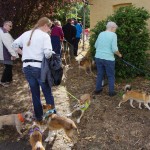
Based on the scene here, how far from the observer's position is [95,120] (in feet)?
23.0

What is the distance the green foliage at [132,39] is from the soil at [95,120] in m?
0.45

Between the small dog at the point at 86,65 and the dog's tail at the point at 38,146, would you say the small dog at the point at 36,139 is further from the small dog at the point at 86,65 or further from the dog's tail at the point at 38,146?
the small dog at the point at 86,65

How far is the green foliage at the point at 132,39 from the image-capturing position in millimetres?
9539

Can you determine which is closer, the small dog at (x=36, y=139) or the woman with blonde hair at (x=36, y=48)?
the small dog at (x=36, y=139)

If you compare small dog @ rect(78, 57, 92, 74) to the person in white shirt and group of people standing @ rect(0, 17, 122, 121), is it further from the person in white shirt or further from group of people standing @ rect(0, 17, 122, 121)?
the person in white shirt

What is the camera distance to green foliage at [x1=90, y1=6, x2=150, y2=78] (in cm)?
954

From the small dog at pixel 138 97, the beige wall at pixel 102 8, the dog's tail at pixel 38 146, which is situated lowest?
the dog's tail at pixel 38 146

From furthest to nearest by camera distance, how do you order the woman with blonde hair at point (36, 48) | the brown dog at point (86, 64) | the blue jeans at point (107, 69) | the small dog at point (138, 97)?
the brown dog at point (86, 64)
the blue jeans at point (107, 69)
the small dog at point (138, 97)
the woman with blonde hair at point (36, 48)

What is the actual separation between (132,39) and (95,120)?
3.61 metres

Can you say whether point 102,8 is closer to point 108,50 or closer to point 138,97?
point 108,50

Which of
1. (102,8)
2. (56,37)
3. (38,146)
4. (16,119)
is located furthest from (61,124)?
(102,8)

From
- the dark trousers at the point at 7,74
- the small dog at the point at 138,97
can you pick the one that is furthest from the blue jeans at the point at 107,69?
the dark trousers at the point at 7,74

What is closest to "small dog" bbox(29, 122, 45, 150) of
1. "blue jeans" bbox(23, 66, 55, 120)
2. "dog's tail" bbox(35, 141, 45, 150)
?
"dog's tail" bbox(35, 141, 45, 150)

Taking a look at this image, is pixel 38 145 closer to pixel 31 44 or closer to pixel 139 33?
pixel 31 44
